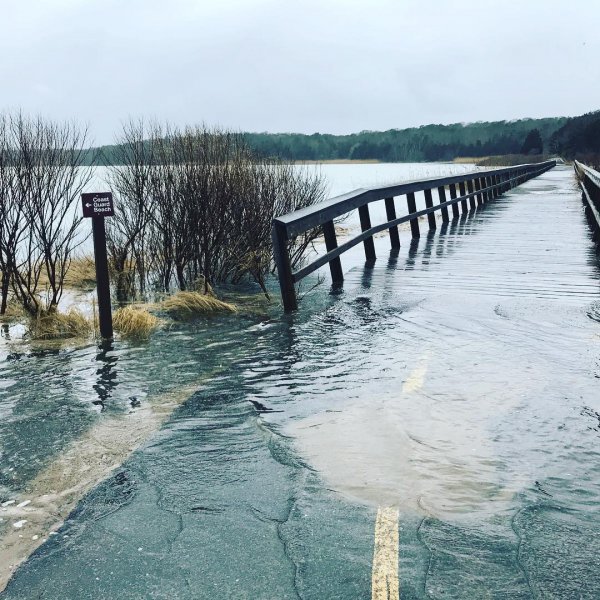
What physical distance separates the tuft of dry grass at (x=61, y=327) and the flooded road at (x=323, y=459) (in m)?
0.69

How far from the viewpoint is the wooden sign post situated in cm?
678

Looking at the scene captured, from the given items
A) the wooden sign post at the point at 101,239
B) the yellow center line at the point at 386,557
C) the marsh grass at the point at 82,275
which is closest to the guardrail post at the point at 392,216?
the marsh grass at the point at 82,275

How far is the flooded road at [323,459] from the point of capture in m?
2.76

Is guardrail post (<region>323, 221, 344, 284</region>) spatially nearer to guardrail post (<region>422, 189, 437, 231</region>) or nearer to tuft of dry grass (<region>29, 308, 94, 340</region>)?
tuft of dry grass (<region>29, 308, 94, 340</region>)

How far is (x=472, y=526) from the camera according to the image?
120 inches

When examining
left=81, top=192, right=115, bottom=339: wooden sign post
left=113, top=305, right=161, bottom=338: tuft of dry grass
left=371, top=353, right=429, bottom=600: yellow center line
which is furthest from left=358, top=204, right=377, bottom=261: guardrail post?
left=371, top=353, right=429, bottom=600: yellow center line

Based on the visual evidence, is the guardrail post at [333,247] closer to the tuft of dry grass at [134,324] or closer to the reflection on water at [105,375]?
the tuft of dry grass at [134,324]

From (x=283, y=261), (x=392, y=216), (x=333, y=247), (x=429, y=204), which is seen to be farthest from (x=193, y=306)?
(x=429, y=204)

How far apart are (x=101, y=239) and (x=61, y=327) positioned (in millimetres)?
1218

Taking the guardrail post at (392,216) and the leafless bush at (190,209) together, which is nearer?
the leafless bush at (190,209)

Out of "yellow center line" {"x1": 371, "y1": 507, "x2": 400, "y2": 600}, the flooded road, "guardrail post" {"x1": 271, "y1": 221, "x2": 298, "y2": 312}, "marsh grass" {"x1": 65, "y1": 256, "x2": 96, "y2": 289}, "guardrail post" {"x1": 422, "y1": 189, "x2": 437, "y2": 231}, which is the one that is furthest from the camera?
"guardrail post" {"x1": 422, "y1": 189, "x2": 437, "y2": 231}

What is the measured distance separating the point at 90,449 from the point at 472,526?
7.27 feet

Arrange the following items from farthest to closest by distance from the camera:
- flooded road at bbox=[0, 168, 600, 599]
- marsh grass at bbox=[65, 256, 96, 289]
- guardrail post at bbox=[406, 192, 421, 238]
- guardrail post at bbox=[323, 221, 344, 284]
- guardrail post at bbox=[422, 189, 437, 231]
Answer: guardrail post at bbox=[422, 189, 437, 231], guardrail post at bbox=[406, 192, 421, 238], marsh grass at bbox=[65, 256, 96, 289], guardrail post at bbox=[323, 221, 344, 284], flooded road at bbox=[0, 168, 600, 599]

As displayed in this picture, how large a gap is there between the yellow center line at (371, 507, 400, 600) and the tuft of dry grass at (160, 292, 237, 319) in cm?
542
